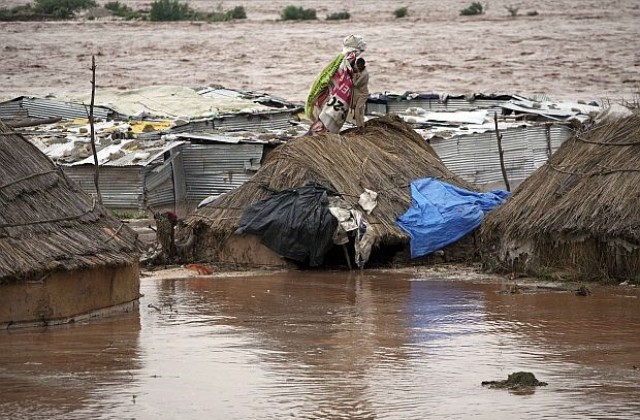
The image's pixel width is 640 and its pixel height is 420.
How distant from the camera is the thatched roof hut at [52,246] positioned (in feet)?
36.6

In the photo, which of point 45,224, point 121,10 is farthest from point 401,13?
point 45,224

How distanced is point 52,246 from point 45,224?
0.27 meters

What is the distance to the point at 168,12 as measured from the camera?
151ft

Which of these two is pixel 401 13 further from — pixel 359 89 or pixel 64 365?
pixel 64 365

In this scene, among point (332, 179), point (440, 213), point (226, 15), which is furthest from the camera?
point (226, 15)

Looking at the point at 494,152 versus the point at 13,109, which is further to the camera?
the point at 13,109

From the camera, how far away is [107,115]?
23594mm

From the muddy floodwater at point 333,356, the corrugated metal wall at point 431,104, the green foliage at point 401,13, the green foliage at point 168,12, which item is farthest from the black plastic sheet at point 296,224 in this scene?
the green foliage at point 401,13

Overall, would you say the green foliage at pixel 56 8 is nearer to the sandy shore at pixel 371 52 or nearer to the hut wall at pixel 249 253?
the sandy shore at pixel 371 52

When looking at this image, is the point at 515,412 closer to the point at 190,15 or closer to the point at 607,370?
the point at 607,370

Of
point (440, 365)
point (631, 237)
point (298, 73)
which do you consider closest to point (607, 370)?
point (440, 365)

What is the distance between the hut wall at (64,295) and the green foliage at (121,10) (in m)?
34.8

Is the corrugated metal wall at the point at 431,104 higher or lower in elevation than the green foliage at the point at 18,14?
lower

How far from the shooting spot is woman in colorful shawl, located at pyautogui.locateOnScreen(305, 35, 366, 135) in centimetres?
1745
